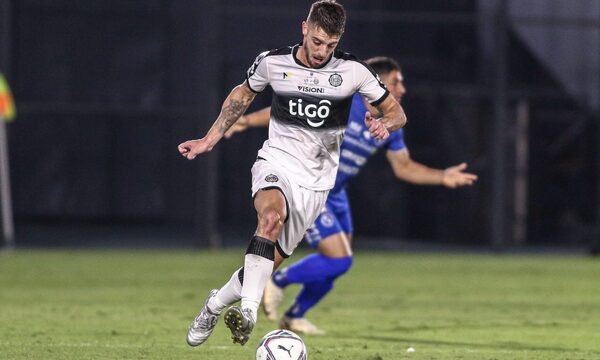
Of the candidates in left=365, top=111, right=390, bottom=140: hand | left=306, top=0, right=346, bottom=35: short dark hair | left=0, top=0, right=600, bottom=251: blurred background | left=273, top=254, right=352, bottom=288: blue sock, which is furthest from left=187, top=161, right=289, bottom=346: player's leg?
left=0, top=0, right=600, bottom=251: blurred background

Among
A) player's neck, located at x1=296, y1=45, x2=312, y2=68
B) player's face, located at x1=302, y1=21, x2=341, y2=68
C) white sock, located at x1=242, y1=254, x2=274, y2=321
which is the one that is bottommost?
white sock, located at x1=242, y1=254, x2=274, y2=321

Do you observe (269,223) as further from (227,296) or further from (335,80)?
(335,80)

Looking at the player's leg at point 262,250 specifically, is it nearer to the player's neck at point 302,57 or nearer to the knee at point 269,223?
the knee at point 269,223

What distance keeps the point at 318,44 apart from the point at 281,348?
1712 mm

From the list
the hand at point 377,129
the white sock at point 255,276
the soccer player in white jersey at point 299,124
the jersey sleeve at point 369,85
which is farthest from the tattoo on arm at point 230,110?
the white sock at point 255,276

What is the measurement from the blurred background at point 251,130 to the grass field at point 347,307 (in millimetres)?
848

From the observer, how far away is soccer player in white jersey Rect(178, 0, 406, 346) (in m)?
7.23

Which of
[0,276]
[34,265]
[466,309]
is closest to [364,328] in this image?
[466,309]

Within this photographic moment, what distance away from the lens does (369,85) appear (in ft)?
24.5

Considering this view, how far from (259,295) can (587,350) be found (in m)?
2.43

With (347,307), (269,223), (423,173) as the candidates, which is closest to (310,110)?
(269,223)

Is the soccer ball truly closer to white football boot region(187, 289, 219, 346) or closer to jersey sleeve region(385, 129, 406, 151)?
white football boot region(187, 289, 219, 346)

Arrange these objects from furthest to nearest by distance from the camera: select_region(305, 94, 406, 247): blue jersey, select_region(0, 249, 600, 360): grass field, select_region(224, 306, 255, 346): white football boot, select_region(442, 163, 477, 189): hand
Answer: select_region(305, 94, 406, 247): blue jersey < select_region(442, 163, 477, 189): hand < select_region(0, 249, 600, 360): grass field < select_region(224, 306, 255, 346): white football boot

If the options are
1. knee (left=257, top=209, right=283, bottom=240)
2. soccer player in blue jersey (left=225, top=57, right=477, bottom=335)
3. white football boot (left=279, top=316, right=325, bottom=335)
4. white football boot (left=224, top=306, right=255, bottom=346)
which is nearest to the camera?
white football boot (left=224, top=306, right=255, bottom=346)
